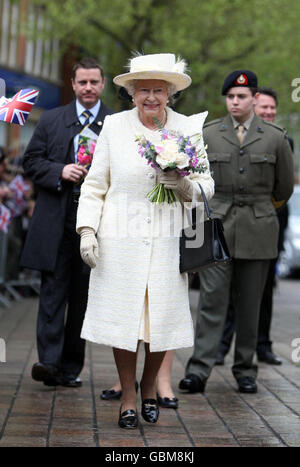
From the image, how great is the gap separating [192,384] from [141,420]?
3.46 feet

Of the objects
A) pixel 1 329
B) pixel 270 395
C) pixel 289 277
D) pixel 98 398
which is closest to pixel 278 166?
pixel 270 395

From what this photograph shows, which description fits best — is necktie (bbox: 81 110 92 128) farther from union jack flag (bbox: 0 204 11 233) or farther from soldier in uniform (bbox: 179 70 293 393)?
union jack flag (bbox: 0 204 11 233)

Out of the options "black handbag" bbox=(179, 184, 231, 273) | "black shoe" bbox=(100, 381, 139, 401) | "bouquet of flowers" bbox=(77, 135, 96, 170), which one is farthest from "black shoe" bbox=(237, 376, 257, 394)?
"bouquet of flowers" bbox=(77, 135, 96, 170)

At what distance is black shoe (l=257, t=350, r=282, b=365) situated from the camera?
8.68 metres

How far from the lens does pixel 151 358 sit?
5.98m

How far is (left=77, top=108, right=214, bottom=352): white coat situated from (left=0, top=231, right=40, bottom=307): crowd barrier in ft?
23.7

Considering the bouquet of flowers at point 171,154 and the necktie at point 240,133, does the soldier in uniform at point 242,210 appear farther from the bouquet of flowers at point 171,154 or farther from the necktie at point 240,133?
the bouquet of flowers at point 171,154

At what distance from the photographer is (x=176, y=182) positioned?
18.4 ft

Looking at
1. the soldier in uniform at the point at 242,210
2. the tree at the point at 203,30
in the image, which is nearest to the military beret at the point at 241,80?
the soldier in uniform at the point at 242,210

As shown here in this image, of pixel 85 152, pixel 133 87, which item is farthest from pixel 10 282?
pixel 133 87

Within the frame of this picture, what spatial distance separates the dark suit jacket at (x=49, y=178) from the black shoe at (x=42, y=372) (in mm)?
705

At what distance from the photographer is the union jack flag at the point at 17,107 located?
562cm
